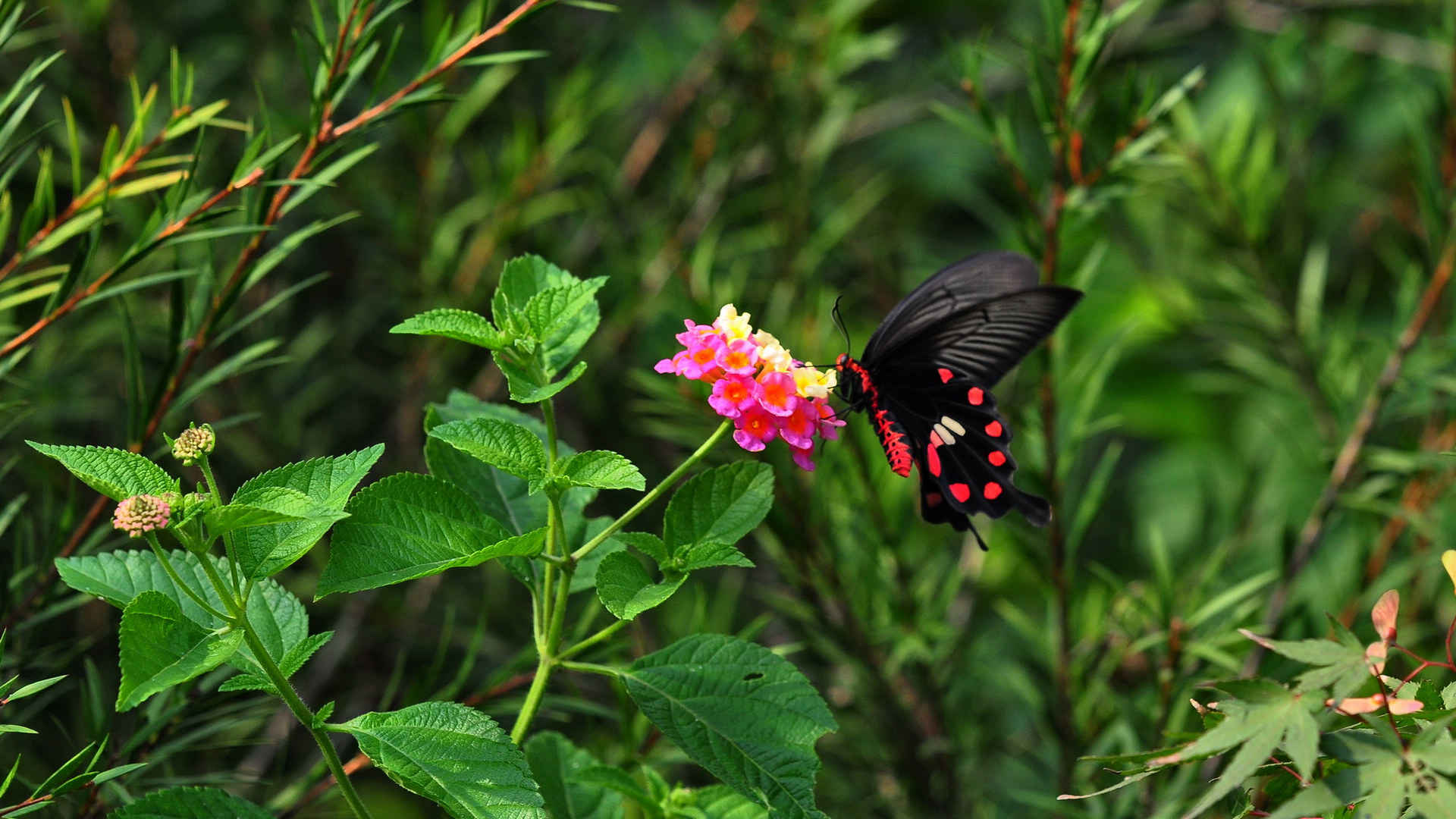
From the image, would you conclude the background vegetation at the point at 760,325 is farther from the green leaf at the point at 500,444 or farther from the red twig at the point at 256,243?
the green leaf at the point at 500,444

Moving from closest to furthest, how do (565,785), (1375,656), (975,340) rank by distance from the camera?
1. (1375,656)
2. (565,785)
3. (975,340)

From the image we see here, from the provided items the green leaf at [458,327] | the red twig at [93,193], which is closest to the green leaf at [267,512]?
the green leaf at [458,327]

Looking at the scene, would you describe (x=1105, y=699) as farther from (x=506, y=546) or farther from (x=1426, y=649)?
(x=506, y=546)

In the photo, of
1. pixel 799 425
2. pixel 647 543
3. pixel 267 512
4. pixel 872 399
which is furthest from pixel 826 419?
pixel 267 512

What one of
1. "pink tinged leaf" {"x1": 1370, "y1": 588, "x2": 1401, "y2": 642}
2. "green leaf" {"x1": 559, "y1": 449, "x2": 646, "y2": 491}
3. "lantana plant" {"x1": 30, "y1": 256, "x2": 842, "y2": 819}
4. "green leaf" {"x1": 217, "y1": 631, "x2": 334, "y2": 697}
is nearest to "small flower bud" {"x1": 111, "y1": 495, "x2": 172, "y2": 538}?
"lantana plant" {"x1": 30, "y1": 256, "x2": 842, "y2": 819}

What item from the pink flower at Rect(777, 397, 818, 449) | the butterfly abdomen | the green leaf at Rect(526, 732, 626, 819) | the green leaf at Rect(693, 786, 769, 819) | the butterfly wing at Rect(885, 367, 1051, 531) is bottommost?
the green leaf at Rect(526, 732, 626, 819)

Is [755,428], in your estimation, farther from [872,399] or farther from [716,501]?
[872,399]

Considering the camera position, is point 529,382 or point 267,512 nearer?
point 267,512

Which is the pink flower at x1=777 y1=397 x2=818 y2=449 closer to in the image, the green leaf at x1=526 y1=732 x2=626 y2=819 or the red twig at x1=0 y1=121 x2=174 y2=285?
the green leaf at x1=526 y1=732 x2=626 y2=819

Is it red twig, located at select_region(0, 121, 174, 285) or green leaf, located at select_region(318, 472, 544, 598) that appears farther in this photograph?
red twig, located at select_region(0, 121, 174, 285)
